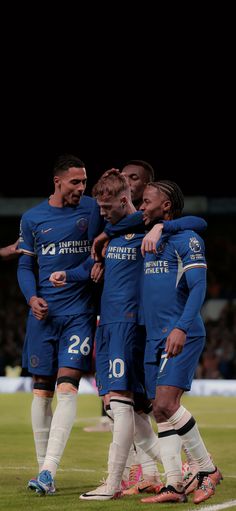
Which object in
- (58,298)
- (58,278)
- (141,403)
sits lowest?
(141,403)

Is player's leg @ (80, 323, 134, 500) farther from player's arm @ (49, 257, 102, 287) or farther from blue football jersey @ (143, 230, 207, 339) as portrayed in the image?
player's arm @ (49, 257, 102, 287)

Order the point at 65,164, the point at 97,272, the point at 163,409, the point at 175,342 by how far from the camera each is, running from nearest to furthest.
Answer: the point at 175,342
the point at 163,409
the point at 97,272
the point at 65,164

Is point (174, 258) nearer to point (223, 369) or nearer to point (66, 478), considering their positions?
point (66, 478)

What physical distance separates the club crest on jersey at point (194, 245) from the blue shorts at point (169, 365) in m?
0.53

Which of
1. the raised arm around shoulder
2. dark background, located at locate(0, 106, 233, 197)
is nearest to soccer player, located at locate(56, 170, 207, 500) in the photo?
the raised arm around shoulder

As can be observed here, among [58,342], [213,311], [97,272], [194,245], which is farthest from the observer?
[213,311]

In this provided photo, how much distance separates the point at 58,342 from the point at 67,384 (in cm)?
34

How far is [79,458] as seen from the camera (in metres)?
8.50

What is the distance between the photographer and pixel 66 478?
23.3ft

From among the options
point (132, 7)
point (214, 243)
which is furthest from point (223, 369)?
point (132, 7)

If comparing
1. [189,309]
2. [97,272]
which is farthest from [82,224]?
[189,309]

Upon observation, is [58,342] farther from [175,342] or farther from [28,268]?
[175,342]

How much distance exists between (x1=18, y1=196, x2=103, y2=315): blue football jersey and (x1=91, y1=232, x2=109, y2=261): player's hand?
21cm

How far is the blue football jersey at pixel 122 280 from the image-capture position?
616 centimetres
